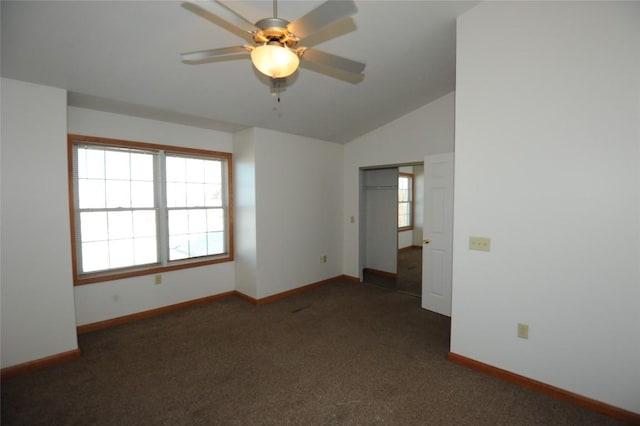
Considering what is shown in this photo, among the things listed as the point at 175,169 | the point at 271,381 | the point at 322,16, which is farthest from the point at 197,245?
the point at 322,16

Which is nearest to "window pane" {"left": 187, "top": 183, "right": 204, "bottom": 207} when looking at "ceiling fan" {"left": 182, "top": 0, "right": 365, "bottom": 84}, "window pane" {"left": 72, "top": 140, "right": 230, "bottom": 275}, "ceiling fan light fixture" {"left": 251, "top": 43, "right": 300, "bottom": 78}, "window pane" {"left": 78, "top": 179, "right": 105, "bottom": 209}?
"window pane" {"left": 72, "top": 140, "right": 230, "bottom": 275}

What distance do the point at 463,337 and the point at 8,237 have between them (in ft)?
13.6

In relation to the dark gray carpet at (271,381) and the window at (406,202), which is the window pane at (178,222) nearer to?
the dark gray carpet at (271,381)

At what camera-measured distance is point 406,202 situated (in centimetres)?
796

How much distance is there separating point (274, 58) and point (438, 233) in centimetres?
320

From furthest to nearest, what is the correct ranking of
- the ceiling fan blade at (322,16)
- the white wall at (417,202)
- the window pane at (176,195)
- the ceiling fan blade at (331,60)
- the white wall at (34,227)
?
the white wall at (417,202), the window pane at (176,195), the white wall at (34,227), the ceiling fan blade at (331,60), the ceiling fan blade at (322,16)

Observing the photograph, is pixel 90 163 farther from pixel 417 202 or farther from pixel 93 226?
pixel 417 202

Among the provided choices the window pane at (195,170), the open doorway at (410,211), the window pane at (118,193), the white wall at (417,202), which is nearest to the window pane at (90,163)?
the window pane at (118,193)

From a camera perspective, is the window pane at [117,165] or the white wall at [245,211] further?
the white wall at [245,211]

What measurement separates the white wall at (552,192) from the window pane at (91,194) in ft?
13.0

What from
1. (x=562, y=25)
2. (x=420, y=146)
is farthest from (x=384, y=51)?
(x=420, y=146)

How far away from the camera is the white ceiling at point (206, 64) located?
2016mm

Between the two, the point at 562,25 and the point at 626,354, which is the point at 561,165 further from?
the point at 626,354

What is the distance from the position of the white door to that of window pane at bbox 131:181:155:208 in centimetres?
373
